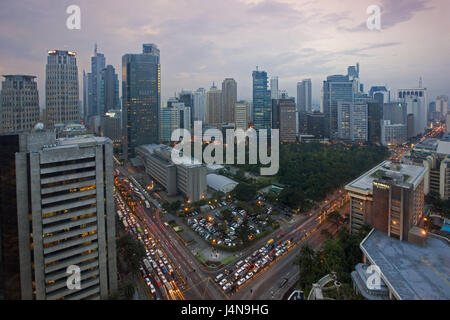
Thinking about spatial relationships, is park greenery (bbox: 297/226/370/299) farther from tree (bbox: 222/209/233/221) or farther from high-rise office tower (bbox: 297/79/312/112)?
high-rise office tower (bbox: 297/79/312/112)

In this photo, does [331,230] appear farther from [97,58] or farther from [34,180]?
[97,58]

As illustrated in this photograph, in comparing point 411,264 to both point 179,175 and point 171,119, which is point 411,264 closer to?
point 179,175

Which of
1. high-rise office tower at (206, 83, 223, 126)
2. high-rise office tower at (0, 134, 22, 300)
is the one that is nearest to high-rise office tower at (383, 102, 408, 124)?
high-rise office tower at (206, 83, 223, 126)

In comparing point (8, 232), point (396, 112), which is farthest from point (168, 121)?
point (396, 112)

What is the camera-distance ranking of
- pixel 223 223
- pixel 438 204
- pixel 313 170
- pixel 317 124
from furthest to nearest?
1. pixel 317 124
2. pixel 313 170
3. pixel 438 204
4. pixel 223 223

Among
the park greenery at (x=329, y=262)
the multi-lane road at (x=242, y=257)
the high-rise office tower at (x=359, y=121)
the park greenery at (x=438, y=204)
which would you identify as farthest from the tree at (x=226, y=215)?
the high-rise office tower at (x=359, y=121)
